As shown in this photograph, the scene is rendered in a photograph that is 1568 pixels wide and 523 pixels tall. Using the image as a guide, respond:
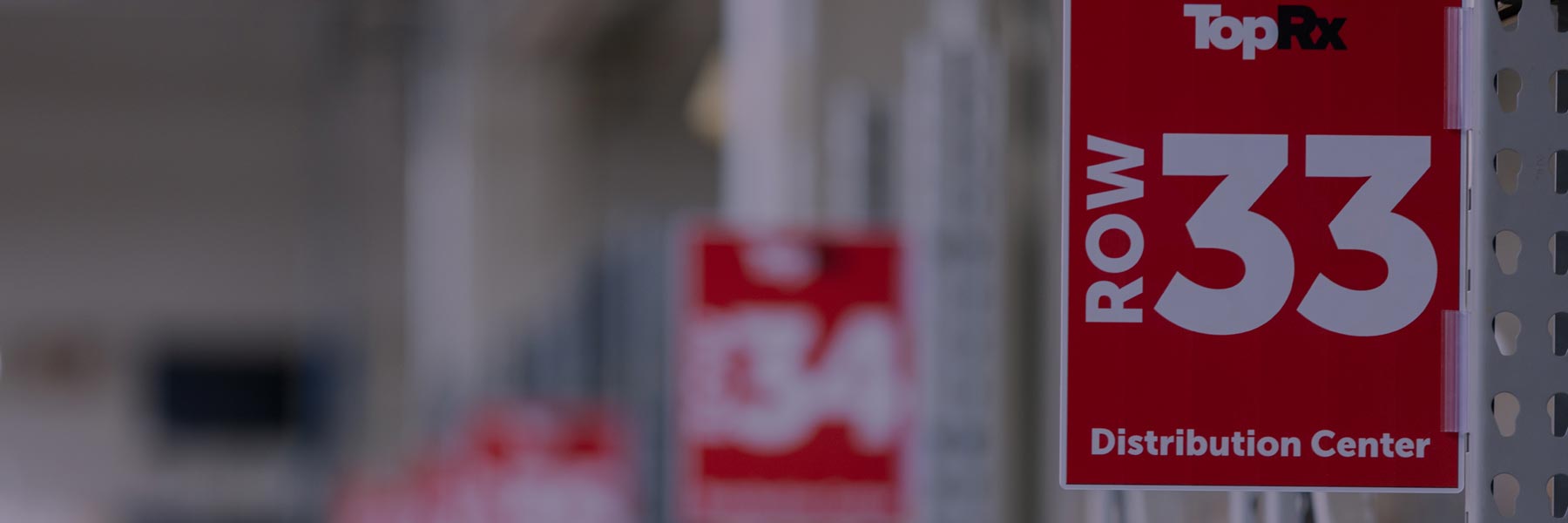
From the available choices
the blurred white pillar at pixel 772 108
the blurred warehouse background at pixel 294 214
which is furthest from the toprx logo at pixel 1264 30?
the blurred warehouse background at pixel 294 214

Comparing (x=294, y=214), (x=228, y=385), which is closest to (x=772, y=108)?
(x=294, y=214)

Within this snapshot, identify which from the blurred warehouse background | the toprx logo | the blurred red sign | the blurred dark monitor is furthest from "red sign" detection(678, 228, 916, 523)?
the blurred dark monitor

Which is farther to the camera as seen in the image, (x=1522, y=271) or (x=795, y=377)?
(x=795, y=377)

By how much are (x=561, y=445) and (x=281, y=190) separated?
10.5 m

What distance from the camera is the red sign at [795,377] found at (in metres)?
3.30

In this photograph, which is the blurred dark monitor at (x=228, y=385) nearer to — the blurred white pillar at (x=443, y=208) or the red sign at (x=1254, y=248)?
the blurred white pillar at (x=443, y=208)

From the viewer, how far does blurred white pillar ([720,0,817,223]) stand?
4.40 meters

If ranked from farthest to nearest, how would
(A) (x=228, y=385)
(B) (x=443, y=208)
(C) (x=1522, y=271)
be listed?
(A) (x=228, y=385) → (B) (x=443, y=208) → (C) (x=1522, y=271)

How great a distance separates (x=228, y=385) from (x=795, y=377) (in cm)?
1377

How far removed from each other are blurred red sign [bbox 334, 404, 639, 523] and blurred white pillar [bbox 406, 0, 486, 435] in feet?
13.1

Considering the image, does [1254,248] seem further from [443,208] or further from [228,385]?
[228,385]

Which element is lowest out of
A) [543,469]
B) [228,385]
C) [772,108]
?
[228,385]

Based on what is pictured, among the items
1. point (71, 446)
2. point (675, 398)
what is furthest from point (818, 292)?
point (71, 446)

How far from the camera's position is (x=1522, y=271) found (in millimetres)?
1164
